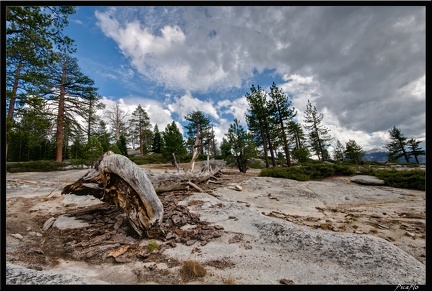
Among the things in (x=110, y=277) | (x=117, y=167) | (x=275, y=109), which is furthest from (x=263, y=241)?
(x=275, y=109)

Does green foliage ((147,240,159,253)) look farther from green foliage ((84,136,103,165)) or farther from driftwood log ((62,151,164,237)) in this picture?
green foliage ((84,136,103,165))

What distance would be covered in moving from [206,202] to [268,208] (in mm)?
2528

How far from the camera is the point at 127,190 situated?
4980 mm

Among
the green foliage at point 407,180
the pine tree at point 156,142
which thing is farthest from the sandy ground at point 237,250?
the pine tree at point 156,142

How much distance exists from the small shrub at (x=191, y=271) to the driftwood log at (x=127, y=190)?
170 centimetres

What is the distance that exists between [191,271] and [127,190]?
3011mm

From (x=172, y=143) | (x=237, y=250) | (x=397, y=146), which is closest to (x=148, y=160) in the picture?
(x=172, y=143)

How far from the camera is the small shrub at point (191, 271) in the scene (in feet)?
9.35

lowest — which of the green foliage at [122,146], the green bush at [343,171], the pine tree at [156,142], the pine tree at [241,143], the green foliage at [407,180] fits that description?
the green foliage at [407,180]

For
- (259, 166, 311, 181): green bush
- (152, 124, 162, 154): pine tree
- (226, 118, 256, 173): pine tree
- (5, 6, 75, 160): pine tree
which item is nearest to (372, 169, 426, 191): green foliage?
(259, 166, 311, 181): green bush

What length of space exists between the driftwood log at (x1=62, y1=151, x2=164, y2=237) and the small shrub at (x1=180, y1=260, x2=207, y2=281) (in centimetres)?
170

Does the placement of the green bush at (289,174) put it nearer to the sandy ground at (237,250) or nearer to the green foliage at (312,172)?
the green foliage at (312,172)

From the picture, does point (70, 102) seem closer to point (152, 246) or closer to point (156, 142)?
point (152, 246)

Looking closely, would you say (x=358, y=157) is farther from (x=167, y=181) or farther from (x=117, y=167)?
(x=117, y=167)
